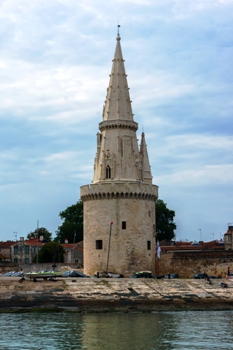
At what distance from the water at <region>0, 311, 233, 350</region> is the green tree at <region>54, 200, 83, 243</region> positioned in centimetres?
6838

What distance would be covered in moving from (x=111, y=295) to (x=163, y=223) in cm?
5533

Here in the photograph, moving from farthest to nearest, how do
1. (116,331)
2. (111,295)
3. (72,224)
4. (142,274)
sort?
(72,224) → (142,274) → (111,295) → (116,331)

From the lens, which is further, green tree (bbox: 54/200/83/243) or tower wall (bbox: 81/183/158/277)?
green tree (bbox: 54/200/83/243)

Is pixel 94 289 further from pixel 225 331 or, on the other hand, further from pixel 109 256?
pixel 225 331

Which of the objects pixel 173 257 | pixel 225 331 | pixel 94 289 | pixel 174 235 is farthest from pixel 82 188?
pixel 174 235

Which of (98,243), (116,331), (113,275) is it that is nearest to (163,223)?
(98,243)

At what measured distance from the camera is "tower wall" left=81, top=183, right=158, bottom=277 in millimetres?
66688

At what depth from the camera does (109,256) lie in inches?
2628

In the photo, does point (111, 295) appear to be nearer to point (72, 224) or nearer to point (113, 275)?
point (113, 275)

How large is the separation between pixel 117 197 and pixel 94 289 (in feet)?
46.6

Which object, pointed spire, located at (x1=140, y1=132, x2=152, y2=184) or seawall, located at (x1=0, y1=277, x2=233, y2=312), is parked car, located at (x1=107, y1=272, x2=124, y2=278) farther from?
pointed spire, located at (x1=140, y1=132, x2=152, y2=184)

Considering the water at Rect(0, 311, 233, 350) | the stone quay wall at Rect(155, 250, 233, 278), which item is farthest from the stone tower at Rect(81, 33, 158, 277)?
the water at Rect(0, 311, 233, 350)

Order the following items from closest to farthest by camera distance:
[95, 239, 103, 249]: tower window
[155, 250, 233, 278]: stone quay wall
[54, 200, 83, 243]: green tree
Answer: [95, 239, 103, 249]: tower window → [155, 250, 233, 278]: stone quay wall → [54, 200, 83, 243]: green tree

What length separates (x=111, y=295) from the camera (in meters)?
54.6
